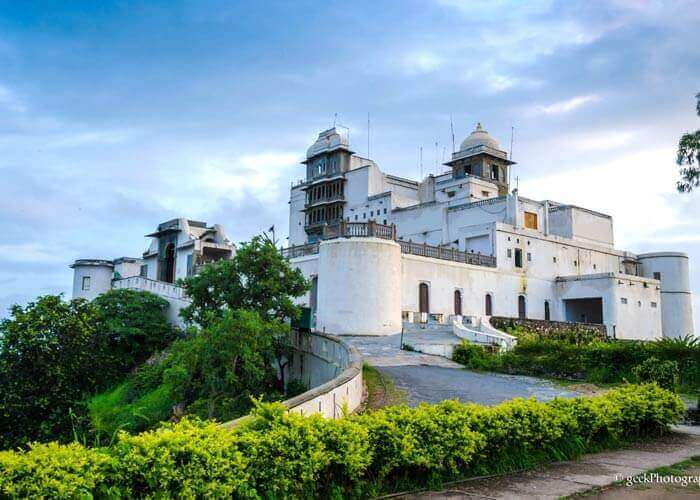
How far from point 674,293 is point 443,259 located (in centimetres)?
2176

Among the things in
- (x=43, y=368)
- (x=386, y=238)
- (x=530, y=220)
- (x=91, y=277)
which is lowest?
(x=43, y=368)

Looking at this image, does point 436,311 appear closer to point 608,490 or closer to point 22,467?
point 608,490

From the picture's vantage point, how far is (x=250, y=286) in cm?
2320

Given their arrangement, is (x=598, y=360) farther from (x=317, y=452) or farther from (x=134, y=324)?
(x=134, y=324)

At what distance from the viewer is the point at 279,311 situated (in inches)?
912

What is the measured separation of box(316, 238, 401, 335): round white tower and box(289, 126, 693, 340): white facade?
0.05m

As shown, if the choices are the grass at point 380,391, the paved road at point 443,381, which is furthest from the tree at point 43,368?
the paved road at point 443,381

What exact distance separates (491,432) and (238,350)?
13203mm

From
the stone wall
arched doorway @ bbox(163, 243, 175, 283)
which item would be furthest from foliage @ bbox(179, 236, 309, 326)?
arched doorway @ bbox(163, 243, 175, 283)

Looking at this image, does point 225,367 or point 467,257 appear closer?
point 225,367

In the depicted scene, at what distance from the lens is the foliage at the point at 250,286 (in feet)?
75.5

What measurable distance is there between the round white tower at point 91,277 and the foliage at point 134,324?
9.00m

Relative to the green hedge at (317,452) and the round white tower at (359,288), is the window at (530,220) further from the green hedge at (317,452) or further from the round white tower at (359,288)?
the green hedge at (317,452)

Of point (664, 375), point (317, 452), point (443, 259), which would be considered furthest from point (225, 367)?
point (443, 259)
